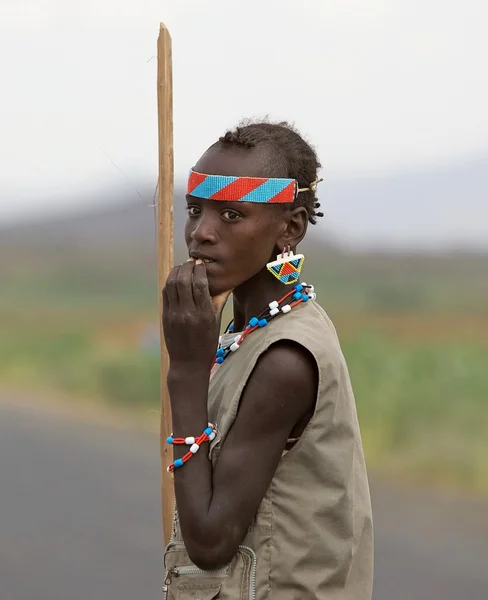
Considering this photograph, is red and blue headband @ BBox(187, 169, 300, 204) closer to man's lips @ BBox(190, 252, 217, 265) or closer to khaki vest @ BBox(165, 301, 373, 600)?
man's lips @ BBox(190, 252, 217, 265)

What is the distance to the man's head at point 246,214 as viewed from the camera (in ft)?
6.94

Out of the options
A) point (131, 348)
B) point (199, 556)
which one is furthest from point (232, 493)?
point (131, 348)

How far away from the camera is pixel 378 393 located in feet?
22.3

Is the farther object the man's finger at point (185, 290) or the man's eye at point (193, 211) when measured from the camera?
the man's eye at point (193, 211)

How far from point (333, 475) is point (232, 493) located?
0.26 metres

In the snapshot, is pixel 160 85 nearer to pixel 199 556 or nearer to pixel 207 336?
A: pixel 207 336

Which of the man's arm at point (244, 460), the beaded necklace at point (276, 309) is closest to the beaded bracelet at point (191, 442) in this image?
the man's arm at point (244, 460)

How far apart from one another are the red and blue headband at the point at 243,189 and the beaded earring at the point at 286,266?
0.43 ft

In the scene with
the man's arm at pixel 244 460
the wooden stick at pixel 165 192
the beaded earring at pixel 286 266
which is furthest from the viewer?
the wooden stick at pixel 165 192

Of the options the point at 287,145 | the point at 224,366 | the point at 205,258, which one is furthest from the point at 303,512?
the point at 287,145

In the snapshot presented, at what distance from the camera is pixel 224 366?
88.0 inches

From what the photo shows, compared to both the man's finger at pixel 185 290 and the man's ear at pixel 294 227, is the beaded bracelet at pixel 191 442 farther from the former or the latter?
the man's ear at pixel 294 227

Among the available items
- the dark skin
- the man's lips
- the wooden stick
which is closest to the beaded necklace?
the dark skin

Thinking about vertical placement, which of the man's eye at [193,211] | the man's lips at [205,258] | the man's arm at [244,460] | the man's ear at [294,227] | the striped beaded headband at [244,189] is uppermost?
the striped beaded headband at [244,189]
